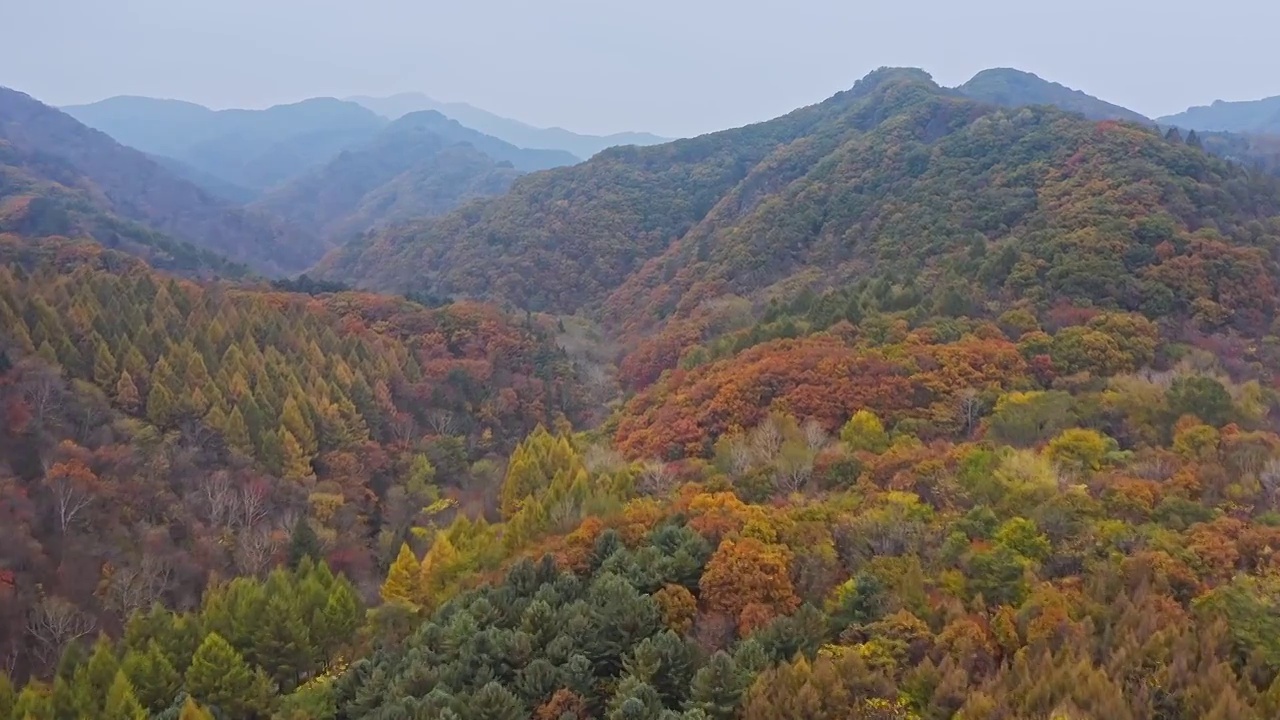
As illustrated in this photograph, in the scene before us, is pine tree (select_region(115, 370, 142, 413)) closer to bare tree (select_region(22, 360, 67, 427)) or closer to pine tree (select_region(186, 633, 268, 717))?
bare tree (select_region(22, 360, 67, 427))

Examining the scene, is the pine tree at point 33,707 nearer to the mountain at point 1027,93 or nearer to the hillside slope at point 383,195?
the mountain at point 1027,93

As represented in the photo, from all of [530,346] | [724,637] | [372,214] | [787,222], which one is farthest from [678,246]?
[372,214]

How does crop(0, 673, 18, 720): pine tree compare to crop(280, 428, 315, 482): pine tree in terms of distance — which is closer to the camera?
crop(0, 673, 18, 720): pine tree

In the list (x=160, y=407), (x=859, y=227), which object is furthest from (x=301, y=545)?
(x=859, y=227)

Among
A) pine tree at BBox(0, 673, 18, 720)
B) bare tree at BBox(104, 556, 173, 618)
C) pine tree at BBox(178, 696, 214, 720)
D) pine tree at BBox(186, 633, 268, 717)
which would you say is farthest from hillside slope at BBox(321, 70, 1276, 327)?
pine tree at BBox(0, 673, 18, 720)

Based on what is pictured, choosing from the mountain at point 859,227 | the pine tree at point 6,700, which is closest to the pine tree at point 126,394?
the pine tree at point 6,700

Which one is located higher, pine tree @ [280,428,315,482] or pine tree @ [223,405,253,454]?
pine tree @ [223,405,253,454]
